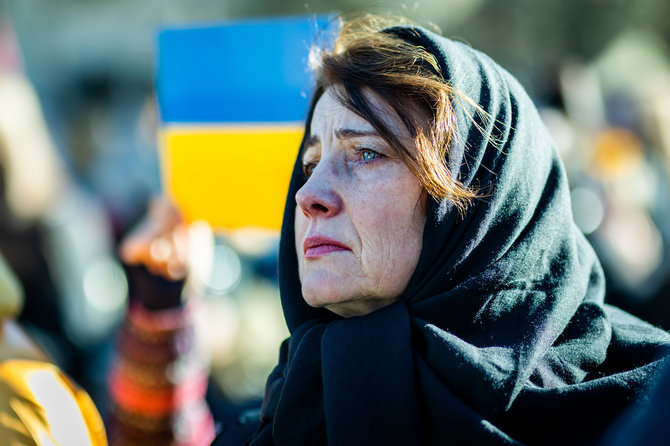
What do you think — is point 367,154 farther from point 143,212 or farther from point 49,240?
point 143,212

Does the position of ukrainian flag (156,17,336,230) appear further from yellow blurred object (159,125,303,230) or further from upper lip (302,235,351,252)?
upper lip (302,235,351,252)

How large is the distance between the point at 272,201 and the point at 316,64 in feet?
3.23

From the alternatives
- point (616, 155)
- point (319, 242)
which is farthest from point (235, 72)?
point (616, 155)

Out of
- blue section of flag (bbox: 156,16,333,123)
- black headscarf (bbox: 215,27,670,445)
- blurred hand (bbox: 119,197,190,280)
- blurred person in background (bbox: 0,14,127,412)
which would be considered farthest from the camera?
blurred person in background (bbox: 0,14,127,412)

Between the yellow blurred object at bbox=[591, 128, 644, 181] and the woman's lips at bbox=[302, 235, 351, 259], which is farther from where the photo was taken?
the yellow blurred object at bbox=[591, 128, 644, 181]

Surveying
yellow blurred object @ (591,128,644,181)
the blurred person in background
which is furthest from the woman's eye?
yellow blurred object @ (591,128,644,181)

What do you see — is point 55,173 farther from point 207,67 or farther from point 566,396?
point 566,396

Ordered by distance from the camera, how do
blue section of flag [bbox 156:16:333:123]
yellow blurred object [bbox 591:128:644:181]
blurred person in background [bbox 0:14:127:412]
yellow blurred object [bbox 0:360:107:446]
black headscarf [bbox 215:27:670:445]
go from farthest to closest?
yellow blurred object [bbox 591:128:644:181]
blurred person in background [bbox 0:14:127:412]
blue section of flag [bbox 156:16:333:123]
yellow blurred object [bbox 0:360:107:446]
black headscarf [bbox 215:27:670:445]

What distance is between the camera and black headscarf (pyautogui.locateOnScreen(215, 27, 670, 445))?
143 cm

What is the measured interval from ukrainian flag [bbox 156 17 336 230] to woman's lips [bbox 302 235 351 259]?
3.87ft

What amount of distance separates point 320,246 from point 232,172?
1385 millimetres

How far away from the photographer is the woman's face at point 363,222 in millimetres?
1679

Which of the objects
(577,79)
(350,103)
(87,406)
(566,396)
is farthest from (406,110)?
(577,79)

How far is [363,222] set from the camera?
5.52ft
